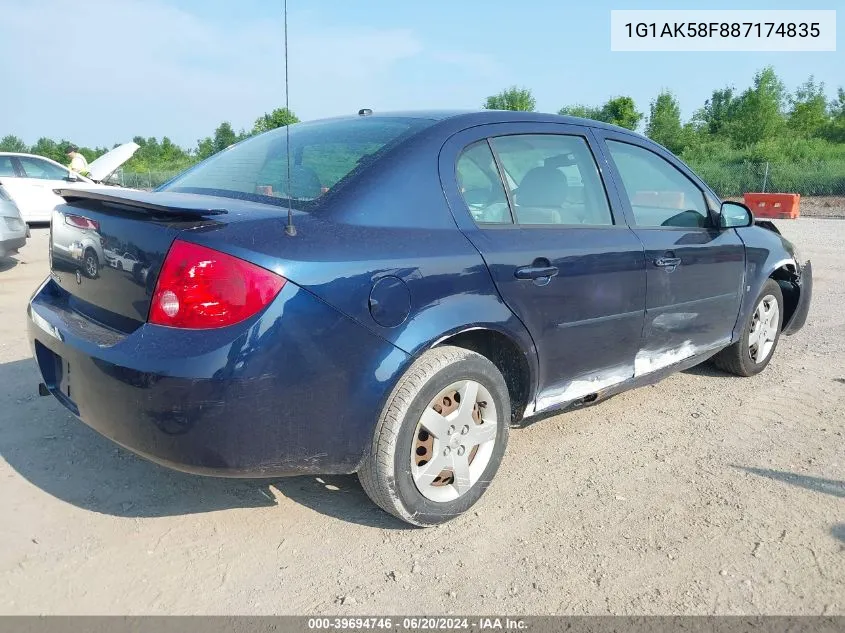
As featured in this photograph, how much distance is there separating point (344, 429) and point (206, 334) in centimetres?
57

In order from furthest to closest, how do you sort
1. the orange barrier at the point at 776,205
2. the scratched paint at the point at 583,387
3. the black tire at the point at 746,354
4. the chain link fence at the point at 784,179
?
the chain link fence at the point at 784,179
the orange barrier at the point at 776,205
the black tire at the point at 746,354
the scratched paint at the point at 583,387

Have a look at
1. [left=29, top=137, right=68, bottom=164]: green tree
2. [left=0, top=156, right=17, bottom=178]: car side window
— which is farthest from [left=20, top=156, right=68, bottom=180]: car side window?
[left=29, top=137, right=68, bottom=164]: green tree

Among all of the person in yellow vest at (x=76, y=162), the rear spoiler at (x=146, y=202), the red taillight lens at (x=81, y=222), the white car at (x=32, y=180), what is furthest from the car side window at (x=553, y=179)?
the person in yellow vest at (x=76, y=162)

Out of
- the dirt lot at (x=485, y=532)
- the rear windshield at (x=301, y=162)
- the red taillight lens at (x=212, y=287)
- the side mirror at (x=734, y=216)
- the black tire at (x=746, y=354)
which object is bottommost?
the dirt lot at (x=485, y=532)

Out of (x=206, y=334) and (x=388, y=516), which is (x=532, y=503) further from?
(x=206, y=334)

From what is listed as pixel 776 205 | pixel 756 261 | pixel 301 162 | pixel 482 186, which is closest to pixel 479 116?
pixel 482 186

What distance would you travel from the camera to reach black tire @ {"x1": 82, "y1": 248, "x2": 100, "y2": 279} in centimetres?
256

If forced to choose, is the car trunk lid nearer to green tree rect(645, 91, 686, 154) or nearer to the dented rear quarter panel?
the dented rear quarter panel

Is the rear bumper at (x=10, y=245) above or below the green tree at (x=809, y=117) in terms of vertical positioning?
below

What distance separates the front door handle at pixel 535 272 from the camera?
280cm

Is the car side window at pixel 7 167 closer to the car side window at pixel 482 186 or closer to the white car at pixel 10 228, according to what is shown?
the white car at pixel 10 228

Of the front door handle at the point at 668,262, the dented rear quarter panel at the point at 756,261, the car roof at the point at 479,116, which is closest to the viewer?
the car roof at the point at 479,116

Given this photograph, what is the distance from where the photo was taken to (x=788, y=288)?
16.2 ft

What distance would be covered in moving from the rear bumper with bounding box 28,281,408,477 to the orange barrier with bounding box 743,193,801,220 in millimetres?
21762
